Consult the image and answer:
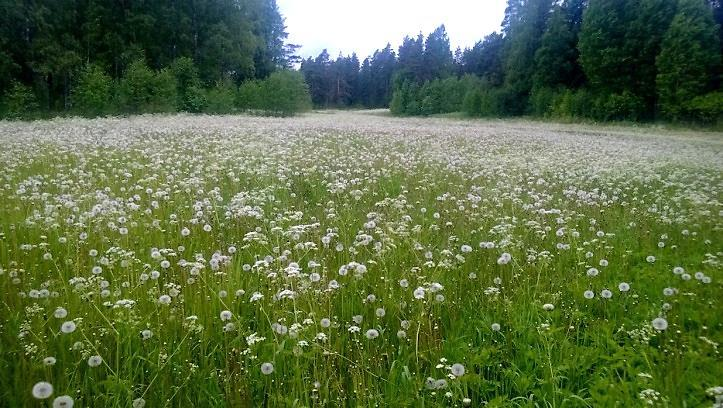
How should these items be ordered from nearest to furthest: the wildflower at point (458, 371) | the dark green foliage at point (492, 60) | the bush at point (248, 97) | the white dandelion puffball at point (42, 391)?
the white dandelion puffball at point (42, 391), the wildflower at point (458, 371), the bush at point (248, 97), the dark green foliage at point (492, 60)

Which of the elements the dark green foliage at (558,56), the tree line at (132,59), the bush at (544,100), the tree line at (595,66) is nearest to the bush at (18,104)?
the tree line at (132,59)

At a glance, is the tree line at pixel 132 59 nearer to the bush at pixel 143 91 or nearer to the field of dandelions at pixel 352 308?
the bush at pixel 143 91

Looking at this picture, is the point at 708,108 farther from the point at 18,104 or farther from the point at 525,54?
the point at 18,104

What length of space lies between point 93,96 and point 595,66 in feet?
143

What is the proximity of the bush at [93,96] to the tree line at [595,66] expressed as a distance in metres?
38.2

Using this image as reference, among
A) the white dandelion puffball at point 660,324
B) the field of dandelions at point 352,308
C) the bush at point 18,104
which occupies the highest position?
the bush at point 18,104

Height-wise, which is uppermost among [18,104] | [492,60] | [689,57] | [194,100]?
[492,60]

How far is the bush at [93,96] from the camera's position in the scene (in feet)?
A: 95.7

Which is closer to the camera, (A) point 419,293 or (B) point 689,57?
(A) point 419,293

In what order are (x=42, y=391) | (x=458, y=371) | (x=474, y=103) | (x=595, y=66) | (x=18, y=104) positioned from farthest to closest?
(x=474, y=103) < (x=595, y=66) < (x=18, y=104) < (x=458, y=371) < (x=42, y=391)

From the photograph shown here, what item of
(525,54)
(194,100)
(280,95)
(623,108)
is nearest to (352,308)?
(194,100)

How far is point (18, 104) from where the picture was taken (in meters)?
27.4

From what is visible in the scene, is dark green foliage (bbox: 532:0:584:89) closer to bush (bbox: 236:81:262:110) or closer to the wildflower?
bush (bbox: 236:81:262:110)

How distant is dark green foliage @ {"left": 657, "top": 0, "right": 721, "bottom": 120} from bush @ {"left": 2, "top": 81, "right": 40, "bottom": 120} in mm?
45699
